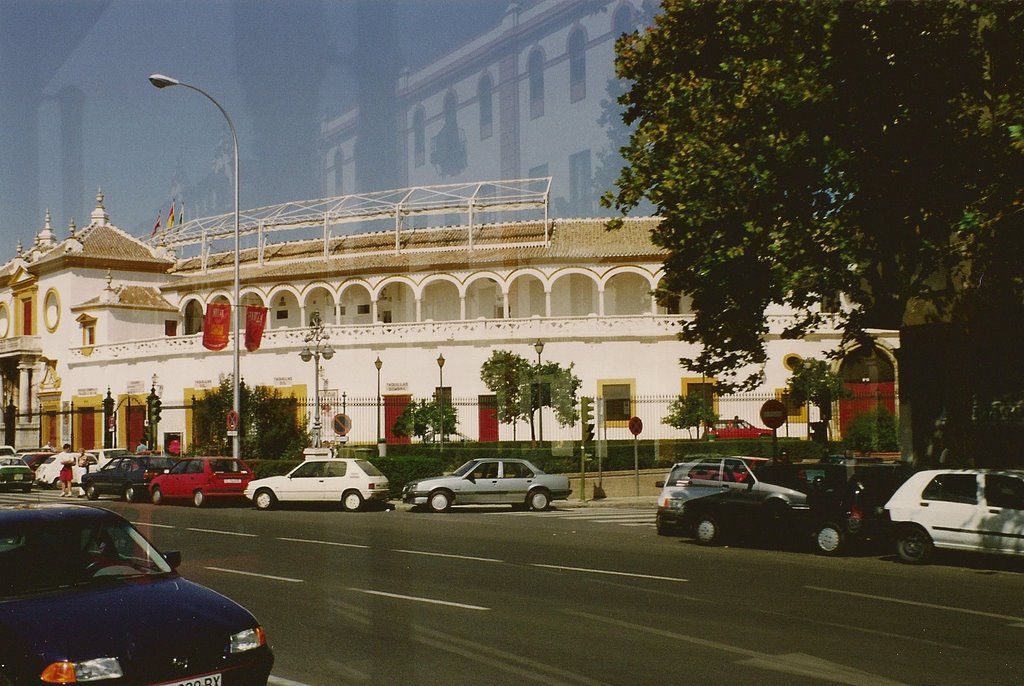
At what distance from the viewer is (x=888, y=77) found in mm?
16547

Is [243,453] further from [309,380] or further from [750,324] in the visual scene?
[750,324]

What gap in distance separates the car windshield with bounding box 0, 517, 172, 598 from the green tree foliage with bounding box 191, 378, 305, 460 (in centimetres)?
3471

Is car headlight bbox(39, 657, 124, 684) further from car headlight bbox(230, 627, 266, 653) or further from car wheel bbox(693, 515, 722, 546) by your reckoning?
car wheel bbox(693, 515, 722, 546)

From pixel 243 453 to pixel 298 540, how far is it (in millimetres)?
25114

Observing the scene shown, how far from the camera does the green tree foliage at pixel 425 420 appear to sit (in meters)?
45.5

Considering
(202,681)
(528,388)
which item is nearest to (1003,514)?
(202,681)

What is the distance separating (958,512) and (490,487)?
13983 millimetres

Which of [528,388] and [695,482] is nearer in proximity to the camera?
[695,482]

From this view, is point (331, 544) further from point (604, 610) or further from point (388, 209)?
point (388, 209)

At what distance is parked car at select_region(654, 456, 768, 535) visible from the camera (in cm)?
2061

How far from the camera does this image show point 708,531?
19.6m

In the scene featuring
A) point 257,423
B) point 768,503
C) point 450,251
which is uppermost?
point 450,251

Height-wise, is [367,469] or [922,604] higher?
[367,469]

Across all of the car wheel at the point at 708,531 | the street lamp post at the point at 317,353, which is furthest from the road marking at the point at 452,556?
the street lamp post at the point at 317,353
